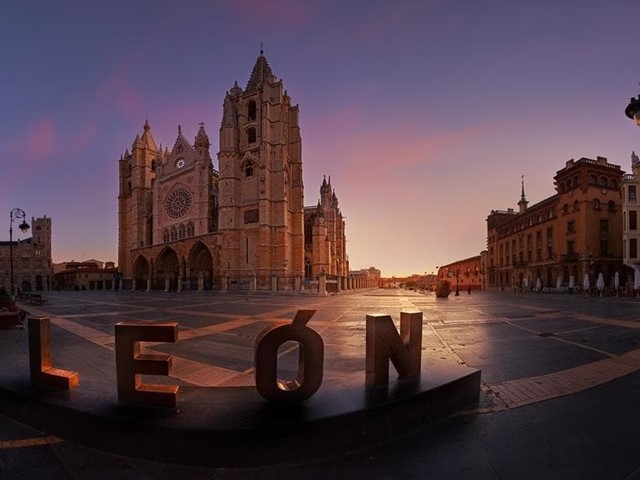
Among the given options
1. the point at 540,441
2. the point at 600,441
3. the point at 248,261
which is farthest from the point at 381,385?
the point at 248,261

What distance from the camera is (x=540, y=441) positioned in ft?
11.5

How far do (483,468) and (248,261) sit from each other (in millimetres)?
53071

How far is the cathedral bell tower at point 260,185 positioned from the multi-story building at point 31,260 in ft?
245

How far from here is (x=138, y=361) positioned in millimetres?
3740

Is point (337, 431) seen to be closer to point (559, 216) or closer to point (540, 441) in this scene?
point (540, 441)

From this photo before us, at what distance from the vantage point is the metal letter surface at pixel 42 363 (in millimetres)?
4324

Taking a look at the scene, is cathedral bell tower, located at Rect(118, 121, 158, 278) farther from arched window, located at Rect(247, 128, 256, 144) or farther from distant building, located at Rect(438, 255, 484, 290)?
distant building, located at Rect(438, 255, 484, 290)

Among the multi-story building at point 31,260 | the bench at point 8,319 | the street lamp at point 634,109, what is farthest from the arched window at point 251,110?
the multi-story building at point 31,260

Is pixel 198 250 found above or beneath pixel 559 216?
beneath

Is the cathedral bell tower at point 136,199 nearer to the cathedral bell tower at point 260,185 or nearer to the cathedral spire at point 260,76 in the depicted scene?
the cathedral bell tower at point 260,185

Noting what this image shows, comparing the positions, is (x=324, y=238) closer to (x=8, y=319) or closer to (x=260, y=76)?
(x=260, y=76)

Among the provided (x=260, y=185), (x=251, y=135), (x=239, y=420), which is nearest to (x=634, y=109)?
(x=239, y=420)

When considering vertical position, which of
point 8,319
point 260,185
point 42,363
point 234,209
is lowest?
point 8,319

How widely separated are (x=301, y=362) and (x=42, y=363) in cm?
324
